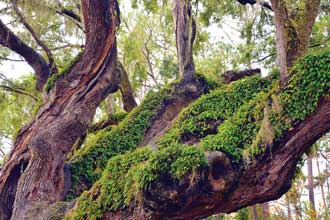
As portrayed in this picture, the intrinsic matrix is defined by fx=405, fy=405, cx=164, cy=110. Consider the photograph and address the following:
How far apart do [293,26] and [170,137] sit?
1948mm

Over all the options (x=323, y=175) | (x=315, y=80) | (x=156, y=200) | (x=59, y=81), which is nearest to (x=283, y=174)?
(x=315, y=80)

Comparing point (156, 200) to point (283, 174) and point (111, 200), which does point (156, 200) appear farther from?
point (283, 174)

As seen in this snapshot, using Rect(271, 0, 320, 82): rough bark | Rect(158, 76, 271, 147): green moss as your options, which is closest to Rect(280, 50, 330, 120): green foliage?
Rect(271, 0, 320, 82): rough bark

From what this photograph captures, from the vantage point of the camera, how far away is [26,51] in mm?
5582

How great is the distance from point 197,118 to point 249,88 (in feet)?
2.39

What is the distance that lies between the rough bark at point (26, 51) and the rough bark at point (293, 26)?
3.27 meters

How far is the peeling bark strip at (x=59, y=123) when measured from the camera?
4.41 metres

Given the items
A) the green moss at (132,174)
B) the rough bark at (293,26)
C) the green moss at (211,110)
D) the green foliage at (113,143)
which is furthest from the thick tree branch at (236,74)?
the green moss at (132,174)

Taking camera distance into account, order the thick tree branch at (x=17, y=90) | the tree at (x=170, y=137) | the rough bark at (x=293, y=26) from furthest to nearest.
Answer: the thick tree branch at (x=17, y=90) < the rough bark at (x=293, y=26) < the tree at (x=170, y=137)

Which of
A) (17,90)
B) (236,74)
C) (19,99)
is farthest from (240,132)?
(19,99)

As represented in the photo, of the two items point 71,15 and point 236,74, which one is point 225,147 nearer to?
point 236,74

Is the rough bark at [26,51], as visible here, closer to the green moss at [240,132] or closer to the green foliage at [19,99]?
the green foliage at [19,99]

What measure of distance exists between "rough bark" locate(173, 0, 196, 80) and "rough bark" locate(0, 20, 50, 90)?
1.96 metres

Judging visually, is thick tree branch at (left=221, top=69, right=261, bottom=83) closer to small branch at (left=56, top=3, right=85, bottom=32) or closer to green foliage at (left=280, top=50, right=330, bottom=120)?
green foliage at (left=280, top=50, right=330, bottom=120)
